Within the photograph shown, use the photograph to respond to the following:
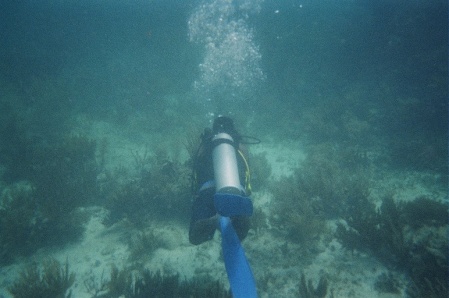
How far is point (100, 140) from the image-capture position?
11.9 meters

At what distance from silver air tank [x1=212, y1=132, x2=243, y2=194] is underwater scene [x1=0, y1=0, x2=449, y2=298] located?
0.04 meters

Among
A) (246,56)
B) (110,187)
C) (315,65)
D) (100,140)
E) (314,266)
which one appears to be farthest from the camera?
(246,56)

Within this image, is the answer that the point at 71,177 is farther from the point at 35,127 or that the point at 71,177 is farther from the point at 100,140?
the point at 35,127

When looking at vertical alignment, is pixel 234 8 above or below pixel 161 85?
above

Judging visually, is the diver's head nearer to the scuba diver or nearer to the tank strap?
the scuba diver

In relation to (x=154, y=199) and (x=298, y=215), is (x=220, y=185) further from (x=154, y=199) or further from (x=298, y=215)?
(x=154, y=199)

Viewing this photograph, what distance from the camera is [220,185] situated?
4.03m

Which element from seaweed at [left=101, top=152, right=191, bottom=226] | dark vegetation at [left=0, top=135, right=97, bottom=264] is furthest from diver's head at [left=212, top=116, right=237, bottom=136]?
dark vegetation at [left=0, top=135, right=97, bottom=264]

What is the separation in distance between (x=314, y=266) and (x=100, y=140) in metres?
10.5

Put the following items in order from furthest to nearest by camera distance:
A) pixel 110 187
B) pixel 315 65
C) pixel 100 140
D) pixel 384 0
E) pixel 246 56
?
pixel 246 56, pixel 315 65, pixel 384 0, pixel 100 140, pixel 110 187

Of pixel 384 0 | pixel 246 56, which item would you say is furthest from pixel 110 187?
pixel 384 0

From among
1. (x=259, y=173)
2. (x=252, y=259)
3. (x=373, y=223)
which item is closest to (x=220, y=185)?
(x=252, y=259)

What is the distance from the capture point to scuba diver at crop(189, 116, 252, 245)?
373cm

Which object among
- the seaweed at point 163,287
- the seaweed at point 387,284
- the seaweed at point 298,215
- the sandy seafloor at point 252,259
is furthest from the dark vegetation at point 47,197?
the seaweed at point 387,284
